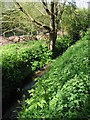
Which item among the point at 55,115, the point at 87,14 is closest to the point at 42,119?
the point at 55,115

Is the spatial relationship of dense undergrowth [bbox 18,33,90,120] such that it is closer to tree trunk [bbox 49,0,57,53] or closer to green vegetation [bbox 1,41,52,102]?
green vegetation [bbox 1,41,52,102]

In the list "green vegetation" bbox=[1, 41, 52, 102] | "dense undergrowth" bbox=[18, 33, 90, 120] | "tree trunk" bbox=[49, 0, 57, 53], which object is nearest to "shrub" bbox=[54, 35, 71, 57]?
"tree trunk" bbox=[49, 0, 57, 53]

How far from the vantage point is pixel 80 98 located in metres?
2.42

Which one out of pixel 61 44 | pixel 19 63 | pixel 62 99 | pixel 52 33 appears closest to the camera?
pixel 62 99

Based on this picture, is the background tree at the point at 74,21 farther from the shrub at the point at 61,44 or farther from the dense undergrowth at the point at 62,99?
the dense undergrowth at the point at 62,99

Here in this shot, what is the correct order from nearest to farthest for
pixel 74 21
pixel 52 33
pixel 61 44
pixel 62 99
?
pixel 62 99
pixel 52 33
pixel 61 44
pixel 74 21

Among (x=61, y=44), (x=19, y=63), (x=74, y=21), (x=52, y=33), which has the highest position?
(x=74, y=21)

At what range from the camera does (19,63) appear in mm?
5656

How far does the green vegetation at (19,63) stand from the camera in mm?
4680

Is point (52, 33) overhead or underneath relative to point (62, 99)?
overhead

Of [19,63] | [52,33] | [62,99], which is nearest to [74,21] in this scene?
[52,33]

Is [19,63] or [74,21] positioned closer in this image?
[19,63]

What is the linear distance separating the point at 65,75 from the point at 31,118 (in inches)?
36.4

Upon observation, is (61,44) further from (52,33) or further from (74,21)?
(74,21)
